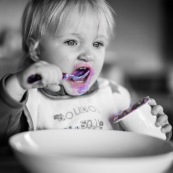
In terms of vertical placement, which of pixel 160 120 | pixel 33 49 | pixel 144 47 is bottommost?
pixel 144 47

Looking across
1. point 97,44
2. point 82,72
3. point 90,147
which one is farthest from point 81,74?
point 90,147

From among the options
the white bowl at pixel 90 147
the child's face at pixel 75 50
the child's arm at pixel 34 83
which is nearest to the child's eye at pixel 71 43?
the child's face at pixel 75 50

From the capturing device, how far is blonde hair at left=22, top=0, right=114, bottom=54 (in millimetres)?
1045

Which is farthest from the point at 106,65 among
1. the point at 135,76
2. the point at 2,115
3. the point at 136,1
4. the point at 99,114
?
the point at 2,115

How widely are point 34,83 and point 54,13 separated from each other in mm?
364

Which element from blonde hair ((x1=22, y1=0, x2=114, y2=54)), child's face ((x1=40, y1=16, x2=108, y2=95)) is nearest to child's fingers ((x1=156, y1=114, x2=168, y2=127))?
child's face ((x1=40, y1=16, x2=108, y2=95))

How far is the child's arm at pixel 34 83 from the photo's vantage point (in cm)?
75

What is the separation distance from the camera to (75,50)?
1.03m

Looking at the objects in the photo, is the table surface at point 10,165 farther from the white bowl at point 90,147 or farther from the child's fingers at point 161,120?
the child's fingers at point 161,120

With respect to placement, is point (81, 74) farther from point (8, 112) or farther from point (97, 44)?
point (8, 112)

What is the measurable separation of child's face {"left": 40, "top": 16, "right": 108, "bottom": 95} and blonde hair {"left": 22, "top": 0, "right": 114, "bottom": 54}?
3 centimetres

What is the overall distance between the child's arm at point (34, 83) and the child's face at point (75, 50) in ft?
0.78

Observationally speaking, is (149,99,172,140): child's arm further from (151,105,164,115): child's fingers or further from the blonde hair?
the blonde hair

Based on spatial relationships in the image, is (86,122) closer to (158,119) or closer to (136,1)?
(158,119)
